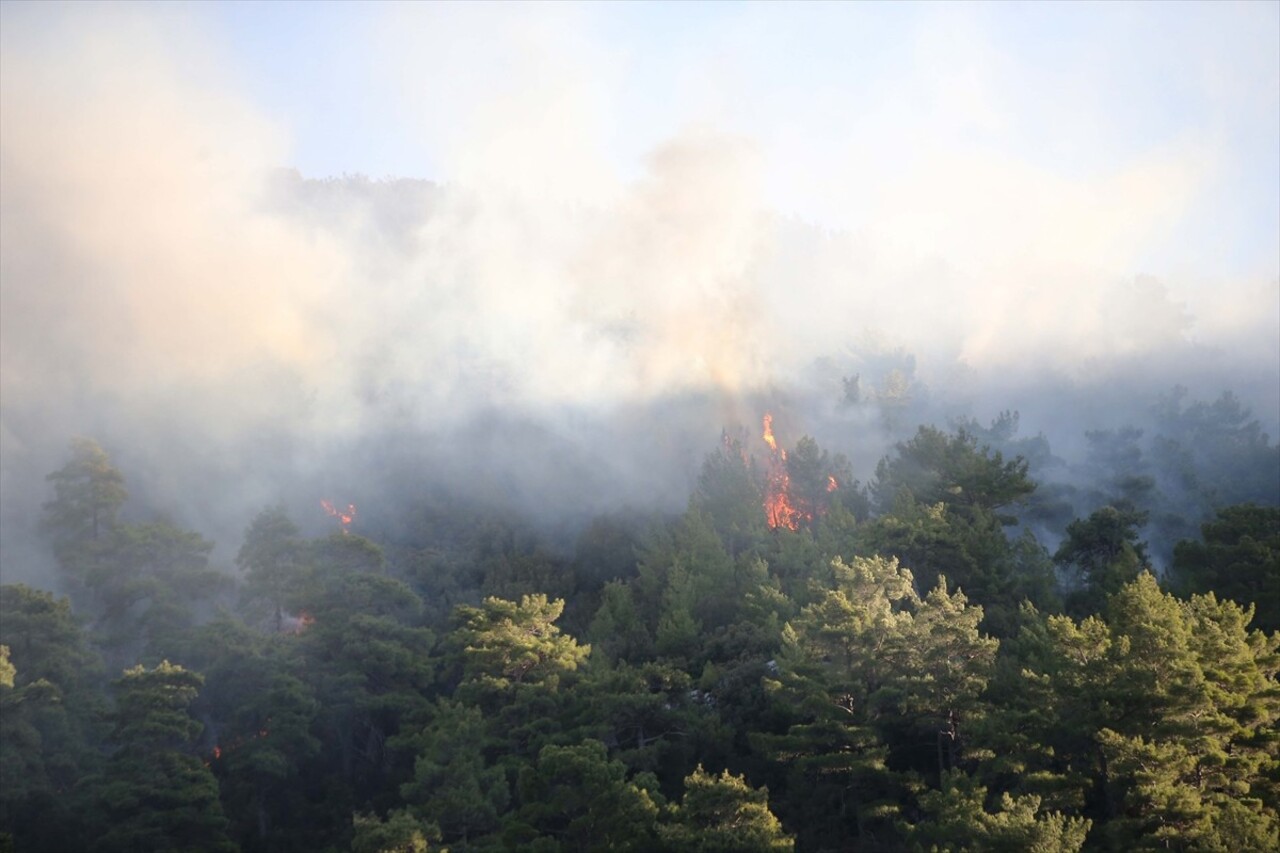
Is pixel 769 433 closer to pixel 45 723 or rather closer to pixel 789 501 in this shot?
pixel 789 501

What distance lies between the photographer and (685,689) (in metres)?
37.5

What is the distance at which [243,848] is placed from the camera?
37688mm

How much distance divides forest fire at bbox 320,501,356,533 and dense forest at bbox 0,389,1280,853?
10048 millimetres

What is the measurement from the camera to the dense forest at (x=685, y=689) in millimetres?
27922

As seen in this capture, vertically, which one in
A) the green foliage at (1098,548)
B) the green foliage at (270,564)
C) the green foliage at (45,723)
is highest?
the green foliage at (270,564)

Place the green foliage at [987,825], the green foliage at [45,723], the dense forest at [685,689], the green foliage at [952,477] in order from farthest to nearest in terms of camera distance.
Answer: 1. the green foliage at [952,477]
2. the green foliage at [45,723]
3. the dense forest at [685,689]
4. the green foliage at [987,825]

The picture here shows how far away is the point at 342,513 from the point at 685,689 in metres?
37.2

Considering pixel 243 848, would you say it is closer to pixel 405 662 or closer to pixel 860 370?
pixel 405 662

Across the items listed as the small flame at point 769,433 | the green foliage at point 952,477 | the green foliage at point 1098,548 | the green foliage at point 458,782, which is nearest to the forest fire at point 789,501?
the green foliage at point 952,477

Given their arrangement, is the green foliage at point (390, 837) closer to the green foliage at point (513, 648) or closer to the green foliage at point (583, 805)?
the green foliage at point (583, 805)

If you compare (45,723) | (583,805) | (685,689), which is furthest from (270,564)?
(583,805)

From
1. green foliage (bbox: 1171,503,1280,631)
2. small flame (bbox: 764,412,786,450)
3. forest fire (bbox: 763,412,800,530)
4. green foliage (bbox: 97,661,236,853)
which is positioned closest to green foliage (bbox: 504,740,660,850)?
green foliage (bbox: 97,661,236,853)

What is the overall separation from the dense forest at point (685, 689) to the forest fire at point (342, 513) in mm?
10048

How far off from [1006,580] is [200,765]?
29.9 meters
